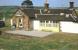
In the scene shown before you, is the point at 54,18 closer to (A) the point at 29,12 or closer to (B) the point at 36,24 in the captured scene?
(B) the point at 36,24

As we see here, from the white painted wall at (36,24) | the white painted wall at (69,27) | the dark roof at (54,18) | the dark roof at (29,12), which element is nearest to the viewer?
the white painted wall at (69,27)

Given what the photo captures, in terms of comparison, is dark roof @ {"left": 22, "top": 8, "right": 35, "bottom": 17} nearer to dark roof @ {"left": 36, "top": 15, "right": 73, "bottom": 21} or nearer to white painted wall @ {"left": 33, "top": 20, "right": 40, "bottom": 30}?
white painted wall @ {"left": 33, "top": 20, "right": 40, "bottom": 30}

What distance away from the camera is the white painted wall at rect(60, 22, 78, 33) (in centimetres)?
4514

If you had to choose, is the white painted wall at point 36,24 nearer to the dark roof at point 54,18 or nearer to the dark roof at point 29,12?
the dark roof at point 54,18

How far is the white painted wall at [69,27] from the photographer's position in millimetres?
45144

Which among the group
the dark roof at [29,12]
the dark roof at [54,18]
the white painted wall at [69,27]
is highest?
the dark roof at [29,12]

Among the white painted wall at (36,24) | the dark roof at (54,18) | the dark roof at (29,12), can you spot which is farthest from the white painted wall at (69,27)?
the dark roof at (29,12)

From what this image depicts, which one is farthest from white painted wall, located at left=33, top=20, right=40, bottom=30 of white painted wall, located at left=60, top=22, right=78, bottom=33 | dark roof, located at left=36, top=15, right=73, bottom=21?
white painted wall, located at left=60, top=22, right=78, bottom=33

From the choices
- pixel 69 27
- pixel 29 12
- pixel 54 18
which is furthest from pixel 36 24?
pixel 69 27

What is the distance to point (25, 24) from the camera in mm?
50375

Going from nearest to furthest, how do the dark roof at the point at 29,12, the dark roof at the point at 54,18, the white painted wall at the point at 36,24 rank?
the dark roof at the point at 54,18 < the white painted wall at the point at 36,24 < the dark roof at the point at 29,12

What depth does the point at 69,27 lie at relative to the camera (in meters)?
45.5

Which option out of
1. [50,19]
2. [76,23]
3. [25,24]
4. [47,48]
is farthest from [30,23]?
[47,48]

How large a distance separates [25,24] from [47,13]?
4.31 m
